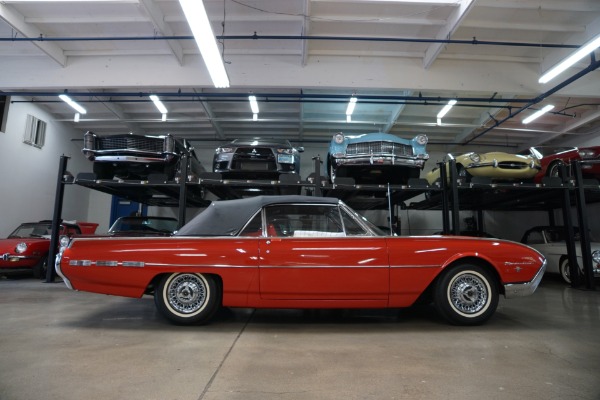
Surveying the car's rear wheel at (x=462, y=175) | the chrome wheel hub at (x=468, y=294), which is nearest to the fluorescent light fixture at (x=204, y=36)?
the chrome wheel hub at (x=468, y=294)

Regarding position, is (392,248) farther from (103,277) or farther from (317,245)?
(103,277)

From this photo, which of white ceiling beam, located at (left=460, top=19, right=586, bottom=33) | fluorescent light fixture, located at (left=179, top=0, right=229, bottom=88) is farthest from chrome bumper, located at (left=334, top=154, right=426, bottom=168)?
white ceiling beam, located at (left=460, top=19, right=586, bottom=33)

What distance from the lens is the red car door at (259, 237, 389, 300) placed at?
312cm

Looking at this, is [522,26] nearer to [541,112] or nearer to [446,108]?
[446,108]

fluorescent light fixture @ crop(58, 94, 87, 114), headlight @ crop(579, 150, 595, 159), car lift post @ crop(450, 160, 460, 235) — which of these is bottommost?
car lift post @ crop(450, 160, 460, 235)

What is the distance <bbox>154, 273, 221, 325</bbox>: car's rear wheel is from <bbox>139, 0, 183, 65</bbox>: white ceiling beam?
4.79m

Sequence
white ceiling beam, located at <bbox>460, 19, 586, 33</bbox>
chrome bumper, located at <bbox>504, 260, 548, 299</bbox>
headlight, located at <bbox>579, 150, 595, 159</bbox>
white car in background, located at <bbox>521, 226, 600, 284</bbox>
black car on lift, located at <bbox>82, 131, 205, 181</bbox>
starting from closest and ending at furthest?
1. chrome bumper, located at <bbox>504, 260, 548, 299</bbox>
2. black car on lift, located at <bbox>82, 131, 205, 181</bbox>
3. white ceiling beam, located at <bbox>460, 19, 586, 33</bbox>
4. white car in background, located at <bbox>521, 226, 600, 284</bbox>
5. headlight, located at <bbox>579, 150, 595, 159</bbox>

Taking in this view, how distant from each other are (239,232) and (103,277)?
1.31m

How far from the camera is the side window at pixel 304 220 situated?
11.1ft

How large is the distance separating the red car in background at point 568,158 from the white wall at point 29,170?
42.9 feet

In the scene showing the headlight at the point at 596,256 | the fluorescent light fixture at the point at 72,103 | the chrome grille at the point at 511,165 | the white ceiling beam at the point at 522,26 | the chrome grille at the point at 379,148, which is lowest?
the headlight at the point at 596,256

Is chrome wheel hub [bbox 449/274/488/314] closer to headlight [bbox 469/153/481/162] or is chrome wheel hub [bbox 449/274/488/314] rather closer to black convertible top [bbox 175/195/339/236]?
black convertible top [bbox 175/195/339/236]

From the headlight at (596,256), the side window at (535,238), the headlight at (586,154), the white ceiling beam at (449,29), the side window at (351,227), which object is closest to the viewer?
the side window at (351,227)

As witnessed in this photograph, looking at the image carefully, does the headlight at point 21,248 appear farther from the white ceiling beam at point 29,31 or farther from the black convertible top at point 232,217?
the black convertible top at point 232,217
